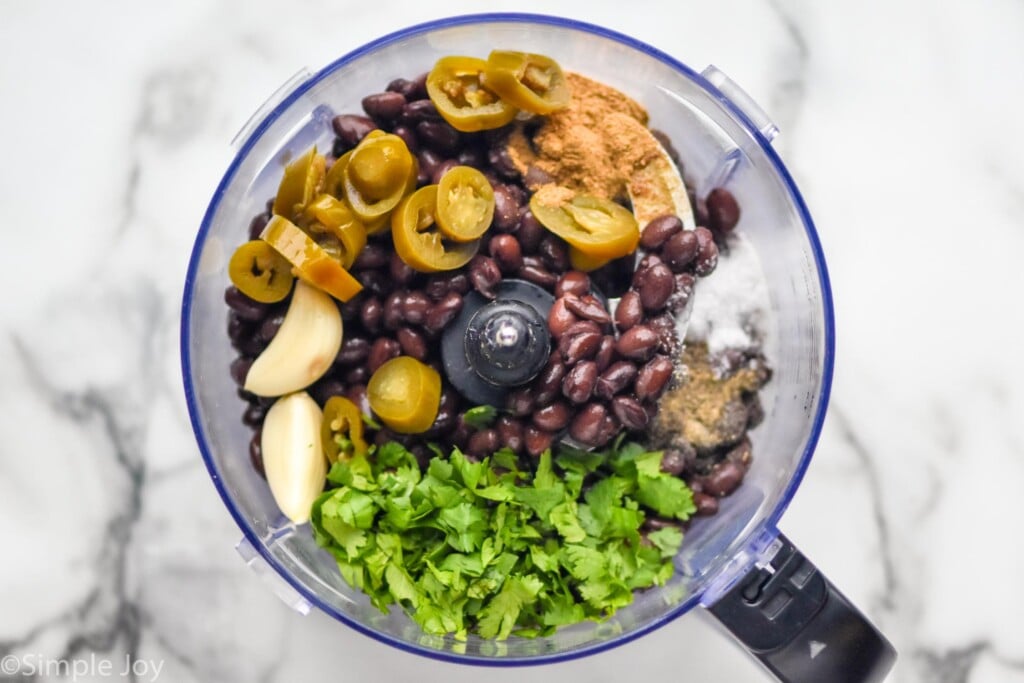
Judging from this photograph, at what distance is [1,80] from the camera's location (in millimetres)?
1645

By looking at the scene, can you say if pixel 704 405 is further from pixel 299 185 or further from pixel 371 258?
pixel 299 185

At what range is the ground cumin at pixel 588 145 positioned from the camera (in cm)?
139

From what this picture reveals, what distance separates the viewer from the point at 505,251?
1365 mm

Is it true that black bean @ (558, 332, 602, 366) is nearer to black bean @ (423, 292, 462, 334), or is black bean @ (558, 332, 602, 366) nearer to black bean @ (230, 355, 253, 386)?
black bean @ (423, 292, 462, 334)

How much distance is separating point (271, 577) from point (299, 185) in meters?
0.58

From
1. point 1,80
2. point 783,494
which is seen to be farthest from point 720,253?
point 1,80

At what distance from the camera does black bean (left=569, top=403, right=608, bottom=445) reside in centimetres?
134

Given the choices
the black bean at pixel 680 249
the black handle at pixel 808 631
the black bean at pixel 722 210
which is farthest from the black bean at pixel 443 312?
the black handle at pixel 808 631

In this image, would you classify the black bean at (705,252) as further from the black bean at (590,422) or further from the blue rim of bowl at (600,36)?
the black bean at (590,422)

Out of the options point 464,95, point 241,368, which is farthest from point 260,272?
point 464,95

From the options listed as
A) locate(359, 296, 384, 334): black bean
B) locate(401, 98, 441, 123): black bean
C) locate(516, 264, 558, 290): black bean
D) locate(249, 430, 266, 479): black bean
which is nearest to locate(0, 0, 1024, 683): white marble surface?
locate(249, 430, 266, 479): black bean

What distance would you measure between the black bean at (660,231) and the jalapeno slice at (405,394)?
1.22 feet

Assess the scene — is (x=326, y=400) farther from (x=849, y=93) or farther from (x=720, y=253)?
(x=849, y=93)

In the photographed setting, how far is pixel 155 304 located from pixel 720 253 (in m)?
0.96
